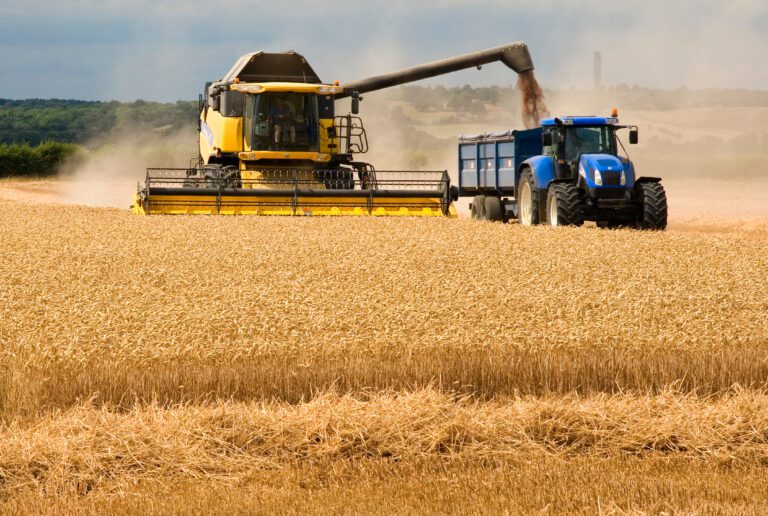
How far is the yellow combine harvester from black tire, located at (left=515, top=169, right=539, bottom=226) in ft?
3.60

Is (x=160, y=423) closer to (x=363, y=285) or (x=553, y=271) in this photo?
(x=363, y=285)

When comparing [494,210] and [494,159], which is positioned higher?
[494,159]

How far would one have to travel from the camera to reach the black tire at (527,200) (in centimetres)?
1725

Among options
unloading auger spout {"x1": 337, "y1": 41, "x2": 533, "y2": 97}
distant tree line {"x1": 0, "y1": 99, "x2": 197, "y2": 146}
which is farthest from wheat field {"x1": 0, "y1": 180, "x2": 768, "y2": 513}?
distant tree line {"x1": 0, "y1": 99, "x2": 197, "y2": 146}

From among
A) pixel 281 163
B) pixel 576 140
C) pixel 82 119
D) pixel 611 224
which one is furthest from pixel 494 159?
pixel 82 119

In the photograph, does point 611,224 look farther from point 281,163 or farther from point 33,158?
point 33,158

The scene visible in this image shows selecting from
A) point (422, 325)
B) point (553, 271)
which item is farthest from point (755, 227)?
point (422, 325)

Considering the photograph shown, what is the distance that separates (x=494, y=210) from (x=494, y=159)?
0.89m

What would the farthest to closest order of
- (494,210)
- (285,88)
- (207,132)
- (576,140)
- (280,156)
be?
(207,132)
(494,210)
(285,88)
(280,156)
(576,140)

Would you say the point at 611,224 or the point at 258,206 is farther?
the point at 258,206

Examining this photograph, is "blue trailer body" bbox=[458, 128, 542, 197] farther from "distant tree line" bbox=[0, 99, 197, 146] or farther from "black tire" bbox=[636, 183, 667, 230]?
"distant tree line" bbox=[0, 99, 197, 146]

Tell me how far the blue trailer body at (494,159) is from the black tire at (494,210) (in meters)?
0.18

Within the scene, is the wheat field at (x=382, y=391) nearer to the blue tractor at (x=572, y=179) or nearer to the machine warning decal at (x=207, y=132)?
the blue tractor at (x=572, y=179)

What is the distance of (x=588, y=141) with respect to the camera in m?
17.1
